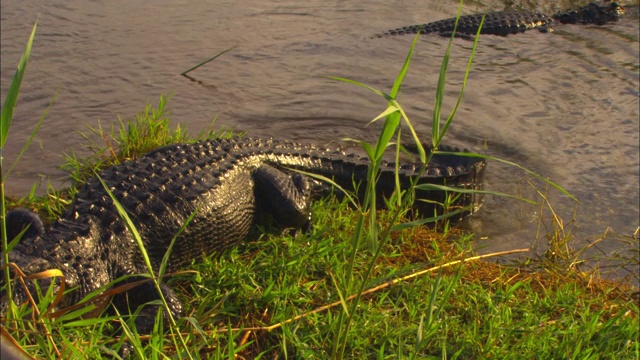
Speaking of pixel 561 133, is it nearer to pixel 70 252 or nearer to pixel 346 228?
pixel 346 228

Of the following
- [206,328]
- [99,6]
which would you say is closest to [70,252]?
[206,328]

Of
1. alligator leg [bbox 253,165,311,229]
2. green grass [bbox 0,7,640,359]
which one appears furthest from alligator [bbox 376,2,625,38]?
green grass [bbox 0,7,640,359]

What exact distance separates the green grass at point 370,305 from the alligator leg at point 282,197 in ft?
0.40

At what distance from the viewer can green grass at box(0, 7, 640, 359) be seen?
2.96 metres

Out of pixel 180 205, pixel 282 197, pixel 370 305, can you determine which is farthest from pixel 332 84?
pixel 370 305

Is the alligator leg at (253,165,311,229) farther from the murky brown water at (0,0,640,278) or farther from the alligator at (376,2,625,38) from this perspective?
the alligator at (376,2,625,38)

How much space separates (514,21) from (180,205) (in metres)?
8.02

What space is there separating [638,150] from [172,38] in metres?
5.79

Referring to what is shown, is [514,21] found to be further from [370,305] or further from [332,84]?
[370,305]

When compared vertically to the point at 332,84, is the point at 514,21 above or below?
above

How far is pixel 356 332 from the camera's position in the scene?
3152mm

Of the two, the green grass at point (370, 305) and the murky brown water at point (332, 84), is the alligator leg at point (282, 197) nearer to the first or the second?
the green grass at point (370, 305)

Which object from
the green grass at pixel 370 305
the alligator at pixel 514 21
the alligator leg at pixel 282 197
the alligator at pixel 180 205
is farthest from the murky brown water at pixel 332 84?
the alligator leg at pixel 282 197

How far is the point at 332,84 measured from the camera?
773 centimetres
